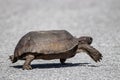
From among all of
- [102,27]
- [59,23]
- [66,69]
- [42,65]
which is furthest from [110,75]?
[59,23]

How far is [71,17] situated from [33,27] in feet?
19.8

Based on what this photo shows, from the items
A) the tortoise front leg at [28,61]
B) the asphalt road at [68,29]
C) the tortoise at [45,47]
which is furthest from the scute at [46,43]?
the asphalt road at [68,29]

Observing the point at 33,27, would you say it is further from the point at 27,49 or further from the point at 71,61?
the point at 27,49

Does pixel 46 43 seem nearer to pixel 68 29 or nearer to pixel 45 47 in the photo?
pixel 45 47

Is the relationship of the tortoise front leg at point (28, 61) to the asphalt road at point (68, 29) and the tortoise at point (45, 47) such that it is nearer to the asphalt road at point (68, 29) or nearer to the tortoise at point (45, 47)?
the tortoise at point (45, 47)

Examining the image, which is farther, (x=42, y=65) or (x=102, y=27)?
(x=102, y=27)

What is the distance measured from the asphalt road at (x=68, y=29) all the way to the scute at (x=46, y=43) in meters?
0.43

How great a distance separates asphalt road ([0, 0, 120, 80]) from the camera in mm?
12148

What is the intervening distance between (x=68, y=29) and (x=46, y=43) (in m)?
11.7

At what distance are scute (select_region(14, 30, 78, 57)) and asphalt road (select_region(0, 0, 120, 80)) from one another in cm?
43

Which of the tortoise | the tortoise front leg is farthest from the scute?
the tortoise front leg

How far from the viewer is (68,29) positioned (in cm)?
2430

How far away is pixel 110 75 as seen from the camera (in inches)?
468

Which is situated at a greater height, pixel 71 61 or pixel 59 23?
pixel 71 61
